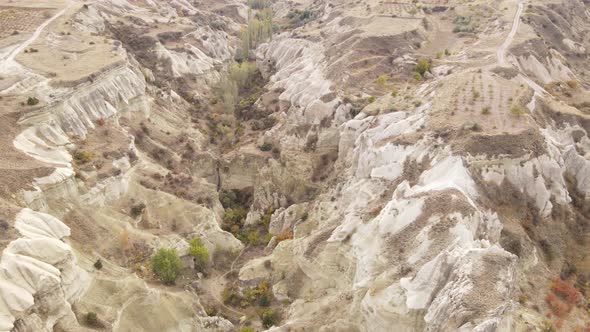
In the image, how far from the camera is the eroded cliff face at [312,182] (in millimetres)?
35875

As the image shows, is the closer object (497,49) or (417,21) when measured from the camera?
(497,49)

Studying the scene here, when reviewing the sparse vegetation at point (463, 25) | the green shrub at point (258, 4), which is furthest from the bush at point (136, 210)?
the green shrub at point (258, 4)

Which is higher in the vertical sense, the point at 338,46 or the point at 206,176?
the point at 338,46

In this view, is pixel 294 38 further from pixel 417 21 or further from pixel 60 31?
pixel 60 31

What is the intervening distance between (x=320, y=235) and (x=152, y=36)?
67525 mm

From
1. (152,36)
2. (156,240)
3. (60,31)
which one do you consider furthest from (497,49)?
(60,31)

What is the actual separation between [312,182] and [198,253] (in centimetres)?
2003

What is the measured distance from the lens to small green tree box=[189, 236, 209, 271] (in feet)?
168

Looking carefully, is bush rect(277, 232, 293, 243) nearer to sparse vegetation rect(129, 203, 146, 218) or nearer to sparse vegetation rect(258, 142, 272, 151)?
sparse vegetation rect(129, 203, 146, 218)

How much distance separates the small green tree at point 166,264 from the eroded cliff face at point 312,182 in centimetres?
111

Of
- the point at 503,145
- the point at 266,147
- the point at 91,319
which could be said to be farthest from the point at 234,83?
the point at 91,319

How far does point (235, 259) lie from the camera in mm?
55562

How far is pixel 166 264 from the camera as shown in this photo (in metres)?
46.4

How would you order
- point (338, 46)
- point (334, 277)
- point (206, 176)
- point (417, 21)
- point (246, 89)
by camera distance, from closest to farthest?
point (334, 277) → point (206, 176) → point (338, 46) → point (417, 21) → point (246, 89)
